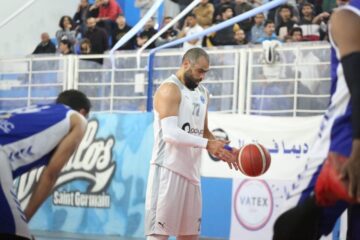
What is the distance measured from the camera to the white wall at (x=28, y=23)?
20.1 m

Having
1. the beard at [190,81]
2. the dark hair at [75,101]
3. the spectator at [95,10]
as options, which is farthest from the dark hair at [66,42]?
the dark hair at [75,101]

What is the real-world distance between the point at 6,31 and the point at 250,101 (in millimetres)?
8785

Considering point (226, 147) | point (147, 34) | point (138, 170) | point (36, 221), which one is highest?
point (147, 34)

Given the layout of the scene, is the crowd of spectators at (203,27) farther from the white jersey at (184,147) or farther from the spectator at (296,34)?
the white jersey at (184,147)

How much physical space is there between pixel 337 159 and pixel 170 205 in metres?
3.69

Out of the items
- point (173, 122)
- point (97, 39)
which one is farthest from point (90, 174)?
point (173, 122)

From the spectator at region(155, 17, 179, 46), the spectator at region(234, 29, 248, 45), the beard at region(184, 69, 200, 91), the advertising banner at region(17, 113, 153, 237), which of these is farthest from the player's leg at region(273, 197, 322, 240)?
the spectator at region(155, 17, 179, 46)

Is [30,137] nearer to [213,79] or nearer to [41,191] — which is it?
[41,191]

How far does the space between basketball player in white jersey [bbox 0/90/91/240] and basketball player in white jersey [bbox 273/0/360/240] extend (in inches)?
60.3

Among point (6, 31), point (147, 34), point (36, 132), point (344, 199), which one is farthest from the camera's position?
point (6, 31)

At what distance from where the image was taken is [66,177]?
15047 mm

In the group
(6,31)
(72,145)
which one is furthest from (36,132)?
(6,31)

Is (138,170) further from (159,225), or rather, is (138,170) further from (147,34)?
(159,225)

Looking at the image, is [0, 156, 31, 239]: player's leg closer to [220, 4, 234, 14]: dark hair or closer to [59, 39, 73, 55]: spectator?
[220, 4, 234, 14]: dark hair
